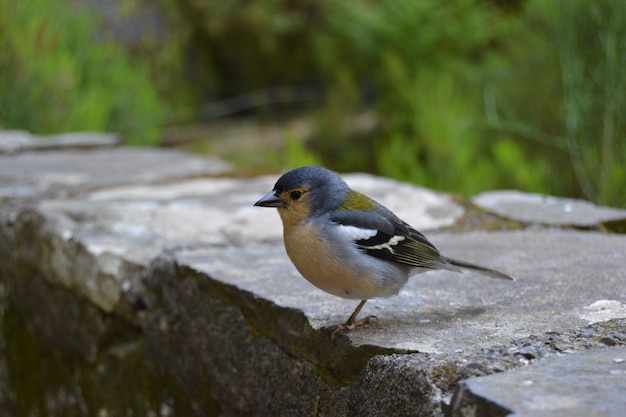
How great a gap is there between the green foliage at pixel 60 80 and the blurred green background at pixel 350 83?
0.04 feet

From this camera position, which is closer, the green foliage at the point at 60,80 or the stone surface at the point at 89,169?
the stone surface at the point at 89,169

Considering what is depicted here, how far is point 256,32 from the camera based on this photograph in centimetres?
1098

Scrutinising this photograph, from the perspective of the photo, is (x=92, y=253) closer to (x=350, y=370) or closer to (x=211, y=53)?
(x=350, y=370)

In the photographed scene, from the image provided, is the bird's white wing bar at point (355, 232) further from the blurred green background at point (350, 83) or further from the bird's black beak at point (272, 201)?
the blurred green background at point (350, 83)

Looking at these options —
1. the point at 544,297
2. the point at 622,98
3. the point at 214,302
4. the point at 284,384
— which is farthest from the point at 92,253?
the point at 622,98

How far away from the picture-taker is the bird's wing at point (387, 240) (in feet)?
6.35

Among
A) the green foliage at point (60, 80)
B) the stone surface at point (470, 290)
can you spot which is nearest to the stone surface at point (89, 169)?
the green foliage at point (60, 80)

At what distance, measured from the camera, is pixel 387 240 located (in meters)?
1.97

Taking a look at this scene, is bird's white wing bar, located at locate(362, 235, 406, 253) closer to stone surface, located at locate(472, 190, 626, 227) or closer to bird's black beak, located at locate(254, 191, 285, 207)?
bird's black beak, located at locate(254, 191, 285, 207)

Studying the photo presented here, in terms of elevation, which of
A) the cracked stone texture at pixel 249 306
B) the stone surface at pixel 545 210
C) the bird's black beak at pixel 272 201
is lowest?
the cracked stone texture at pixel 249 306

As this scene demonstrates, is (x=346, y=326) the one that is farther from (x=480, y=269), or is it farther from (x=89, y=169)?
(x=89, y=169)

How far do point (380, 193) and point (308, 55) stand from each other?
884cm

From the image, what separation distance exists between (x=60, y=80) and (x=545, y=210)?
3858mm

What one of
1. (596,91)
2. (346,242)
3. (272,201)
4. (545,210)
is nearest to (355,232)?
(346,242)
